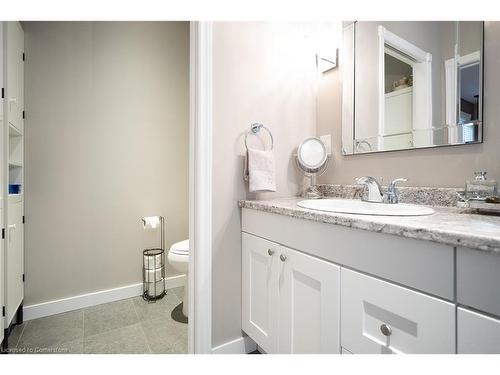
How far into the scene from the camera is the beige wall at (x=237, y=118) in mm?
1183

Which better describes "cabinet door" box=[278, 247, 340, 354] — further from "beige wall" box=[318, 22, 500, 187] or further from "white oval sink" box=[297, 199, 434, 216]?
"beige wall" box=[318, 22, 500, 187]

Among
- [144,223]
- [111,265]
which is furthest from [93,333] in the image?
[144,223]

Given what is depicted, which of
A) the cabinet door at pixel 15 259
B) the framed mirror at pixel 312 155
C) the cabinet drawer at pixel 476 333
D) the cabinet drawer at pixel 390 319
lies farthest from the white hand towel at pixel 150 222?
the cabinet drawer at pixel 476 333

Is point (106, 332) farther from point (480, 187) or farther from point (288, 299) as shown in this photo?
point (480, 187)

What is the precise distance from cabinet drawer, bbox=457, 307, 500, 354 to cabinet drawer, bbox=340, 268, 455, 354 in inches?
0.6

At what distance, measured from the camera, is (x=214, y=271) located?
1181mm

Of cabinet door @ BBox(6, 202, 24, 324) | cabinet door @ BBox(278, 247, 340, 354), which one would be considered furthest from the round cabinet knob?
cabinet door @ BBox(6, 202, 24, 324)

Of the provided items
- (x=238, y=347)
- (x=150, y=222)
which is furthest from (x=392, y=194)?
(x=150, y=222)

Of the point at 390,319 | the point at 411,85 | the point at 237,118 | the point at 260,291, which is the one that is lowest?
the point at 260,291

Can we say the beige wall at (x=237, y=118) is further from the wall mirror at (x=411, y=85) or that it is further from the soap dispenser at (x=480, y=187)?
the soap dispenser at (x=480, y=187)

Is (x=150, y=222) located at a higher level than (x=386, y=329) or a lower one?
higher

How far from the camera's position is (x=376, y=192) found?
1.14m

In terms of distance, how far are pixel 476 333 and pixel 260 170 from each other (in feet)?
2.91
